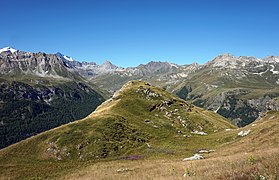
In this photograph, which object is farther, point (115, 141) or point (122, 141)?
point (122, 141)

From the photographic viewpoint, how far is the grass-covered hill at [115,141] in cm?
8458

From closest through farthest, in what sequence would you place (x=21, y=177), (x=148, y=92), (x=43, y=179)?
(x=43, y=179), (x=21, y=177), (x=148, y=92)

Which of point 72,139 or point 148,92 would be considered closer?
point 72,139

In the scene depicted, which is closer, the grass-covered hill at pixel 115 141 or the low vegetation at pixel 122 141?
the low vegetation at pixel 122 141

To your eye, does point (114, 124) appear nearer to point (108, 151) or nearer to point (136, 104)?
point (108, 151)

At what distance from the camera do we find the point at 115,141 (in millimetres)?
101812

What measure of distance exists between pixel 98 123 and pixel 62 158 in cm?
2298

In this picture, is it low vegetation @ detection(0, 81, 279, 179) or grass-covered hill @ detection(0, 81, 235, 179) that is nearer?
low vegetation @ detection(0, 81, 279, 179)

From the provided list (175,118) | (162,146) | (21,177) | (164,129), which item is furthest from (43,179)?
(175,118)

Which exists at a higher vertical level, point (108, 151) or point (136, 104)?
point (136, 104)

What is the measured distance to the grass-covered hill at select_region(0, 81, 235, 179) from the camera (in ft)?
277

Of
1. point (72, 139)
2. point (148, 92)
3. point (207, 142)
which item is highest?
point (148, 92)

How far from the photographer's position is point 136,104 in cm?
14962

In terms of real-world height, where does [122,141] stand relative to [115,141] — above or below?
below
